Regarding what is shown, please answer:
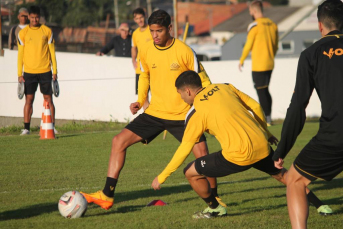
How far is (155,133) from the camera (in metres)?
7.46

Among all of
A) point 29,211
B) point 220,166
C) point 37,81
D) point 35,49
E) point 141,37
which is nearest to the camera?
point 220,166

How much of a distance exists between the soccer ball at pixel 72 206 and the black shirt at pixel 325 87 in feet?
8.36

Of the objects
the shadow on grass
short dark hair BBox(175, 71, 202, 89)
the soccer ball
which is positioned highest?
short dark hair BBox(175, 71, 202, 89)

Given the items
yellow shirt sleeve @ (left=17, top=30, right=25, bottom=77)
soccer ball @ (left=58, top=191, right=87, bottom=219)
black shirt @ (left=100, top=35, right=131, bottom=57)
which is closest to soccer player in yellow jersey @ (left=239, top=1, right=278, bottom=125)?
black shirt @ (left=100, top=35, right=131, bottom=57)

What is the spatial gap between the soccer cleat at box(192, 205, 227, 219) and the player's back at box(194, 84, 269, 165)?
746mm

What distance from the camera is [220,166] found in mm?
6297

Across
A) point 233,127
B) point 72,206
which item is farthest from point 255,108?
point 72,206

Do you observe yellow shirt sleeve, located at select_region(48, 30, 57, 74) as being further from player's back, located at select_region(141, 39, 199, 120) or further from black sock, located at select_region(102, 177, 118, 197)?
black sock, located at select_region(102, 177, 118, 197)

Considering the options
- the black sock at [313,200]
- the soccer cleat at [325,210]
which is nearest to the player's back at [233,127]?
the black sock at [313,200]

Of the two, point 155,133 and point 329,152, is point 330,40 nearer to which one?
point 329,152

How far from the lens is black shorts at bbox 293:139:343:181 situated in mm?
5105

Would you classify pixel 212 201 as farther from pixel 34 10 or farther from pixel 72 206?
pixel 34 10

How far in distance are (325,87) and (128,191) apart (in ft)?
12.5

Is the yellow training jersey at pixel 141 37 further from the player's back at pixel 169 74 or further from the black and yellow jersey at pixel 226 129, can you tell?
the black and yellow jersey at pixel 226 129
